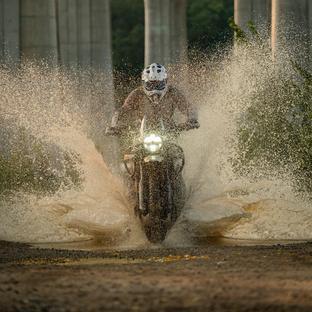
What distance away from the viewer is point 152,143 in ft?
74.4

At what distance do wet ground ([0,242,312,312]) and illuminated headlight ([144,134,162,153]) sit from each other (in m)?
1.81

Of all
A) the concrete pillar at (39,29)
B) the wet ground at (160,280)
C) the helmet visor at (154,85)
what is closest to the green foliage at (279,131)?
the helmet visor at (154,85)

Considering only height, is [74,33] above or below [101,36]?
above

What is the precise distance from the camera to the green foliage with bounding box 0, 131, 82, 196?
33.1 m

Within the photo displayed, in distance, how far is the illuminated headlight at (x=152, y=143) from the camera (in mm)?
22672

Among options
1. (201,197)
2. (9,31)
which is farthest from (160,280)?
(9,31)

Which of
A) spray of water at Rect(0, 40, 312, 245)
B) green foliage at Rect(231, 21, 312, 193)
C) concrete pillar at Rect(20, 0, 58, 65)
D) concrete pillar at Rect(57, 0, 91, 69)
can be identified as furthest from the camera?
concrete pillar at Rect(57, 0, 91, 69)

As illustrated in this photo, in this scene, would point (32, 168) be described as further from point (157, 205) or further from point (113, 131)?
point (157, 205)

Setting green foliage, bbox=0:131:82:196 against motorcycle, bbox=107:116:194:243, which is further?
green foliage, bbox=0:131:82:196

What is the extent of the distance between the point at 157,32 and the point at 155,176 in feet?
124

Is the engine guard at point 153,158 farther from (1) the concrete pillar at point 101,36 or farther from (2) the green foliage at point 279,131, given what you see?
(1) the concrete pillar at point 101,36

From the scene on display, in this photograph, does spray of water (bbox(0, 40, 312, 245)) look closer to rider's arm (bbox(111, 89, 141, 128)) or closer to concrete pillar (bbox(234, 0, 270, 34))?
rider's arm (bbox(111, 89, 141, 128))

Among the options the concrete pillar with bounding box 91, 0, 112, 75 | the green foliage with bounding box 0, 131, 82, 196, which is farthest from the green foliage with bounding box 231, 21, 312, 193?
the concrete pillar with bounding box 91, 0, 112, 75

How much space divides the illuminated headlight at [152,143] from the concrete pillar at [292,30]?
2020 centimetres
